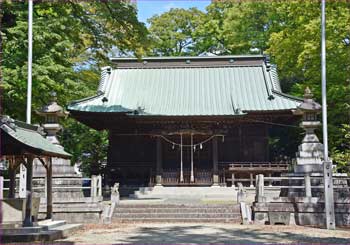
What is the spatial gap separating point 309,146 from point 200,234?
7.57 meters

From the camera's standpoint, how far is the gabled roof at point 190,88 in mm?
24516

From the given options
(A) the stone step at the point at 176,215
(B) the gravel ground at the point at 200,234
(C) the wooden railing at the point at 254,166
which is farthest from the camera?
(C) the wooden railing at the point at 254,166

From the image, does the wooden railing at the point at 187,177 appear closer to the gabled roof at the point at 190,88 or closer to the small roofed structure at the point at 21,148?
the gabled roof at the point at 190,88

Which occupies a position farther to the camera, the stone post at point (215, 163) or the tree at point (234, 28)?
the tree at point (234, 28)

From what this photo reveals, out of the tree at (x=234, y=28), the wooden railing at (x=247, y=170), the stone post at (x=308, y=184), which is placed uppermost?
the tree at (x=234, y=28)

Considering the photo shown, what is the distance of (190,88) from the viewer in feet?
90.6

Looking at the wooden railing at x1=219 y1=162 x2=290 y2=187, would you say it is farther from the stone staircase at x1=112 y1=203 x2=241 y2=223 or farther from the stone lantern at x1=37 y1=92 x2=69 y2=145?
the stone lantern at x1=37 y1=92 x2=69 y2=145

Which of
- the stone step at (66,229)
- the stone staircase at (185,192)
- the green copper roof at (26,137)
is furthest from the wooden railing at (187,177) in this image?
the green copper roof at (26,137)

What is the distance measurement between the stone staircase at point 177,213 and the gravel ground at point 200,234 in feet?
3.37

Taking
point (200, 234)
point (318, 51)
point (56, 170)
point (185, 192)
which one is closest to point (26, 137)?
point (200, 234)

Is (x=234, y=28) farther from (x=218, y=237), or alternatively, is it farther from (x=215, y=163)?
(x=218, y=237)

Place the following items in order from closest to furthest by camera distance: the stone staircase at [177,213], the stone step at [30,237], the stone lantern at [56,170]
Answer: the stone step at [30,237], the stone staircase at [177,213], the stone lantern at [56,170]

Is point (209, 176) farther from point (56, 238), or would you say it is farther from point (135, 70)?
point (56, 238)

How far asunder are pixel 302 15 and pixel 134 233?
1731cm
